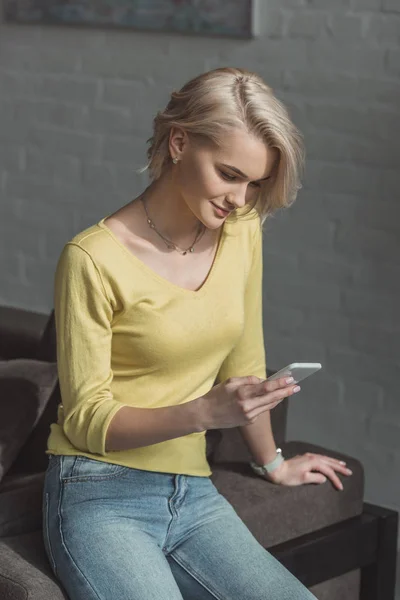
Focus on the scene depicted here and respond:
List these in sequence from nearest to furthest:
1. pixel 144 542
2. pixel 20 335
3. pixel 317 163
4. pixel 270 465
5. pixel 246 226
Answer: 1. pixel 144 542
2. pixel 246 226
3. pixel 270 465
4. pixel 20 335
5. pixel 317 163

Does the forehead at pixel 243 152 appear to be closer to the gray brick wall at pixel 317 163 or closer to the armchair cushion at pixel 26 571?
the armchair cushion at pixel 26 571

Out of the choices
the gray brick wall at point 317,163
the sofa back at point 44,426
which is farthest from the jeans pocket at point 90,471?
the gray brick wall at point 317,163

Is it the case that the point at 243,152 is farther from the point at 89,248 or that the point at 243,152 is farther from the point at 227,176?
the point at 89,248

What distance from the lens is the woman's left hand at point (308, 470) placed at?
2.43 m

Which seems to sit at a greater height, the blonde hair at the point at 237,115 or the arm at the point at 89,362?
the blonde hair at the point at 237,115

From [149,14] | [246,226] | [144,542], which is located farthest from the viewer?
[149,14]

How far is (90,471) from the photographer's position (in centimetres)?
208

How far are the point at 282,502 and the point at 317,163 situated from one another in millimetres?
1374

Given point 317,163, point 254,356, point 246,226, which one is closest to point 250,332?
point 254,356

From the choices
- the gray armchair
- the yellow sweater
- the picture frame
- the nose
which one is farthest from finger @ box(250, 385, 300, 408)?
the picture frame

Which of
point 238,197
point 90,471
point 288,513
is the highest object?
point 238,197

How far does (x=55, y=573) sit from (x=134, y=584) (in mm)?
174

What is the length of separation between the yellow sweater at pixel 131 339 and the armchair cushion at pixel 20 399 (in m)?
0.25

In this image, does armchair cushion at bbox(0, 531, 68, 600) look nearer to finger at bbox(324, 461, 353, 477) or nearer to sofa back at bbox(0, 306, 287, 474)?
sofa back at bbox(0, 306, 287, 474)
